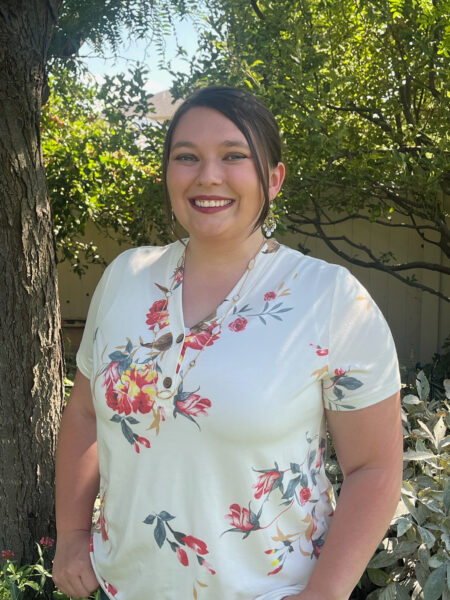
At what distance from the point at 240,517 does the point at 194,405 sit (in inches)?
9.5

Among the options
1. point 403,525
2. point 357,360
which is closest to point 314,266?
point 357,360

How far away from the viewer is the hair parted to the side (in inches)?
58.3

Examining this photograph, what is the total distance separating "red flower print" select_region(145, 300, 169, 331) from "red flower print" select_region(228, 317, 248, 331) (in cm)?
16

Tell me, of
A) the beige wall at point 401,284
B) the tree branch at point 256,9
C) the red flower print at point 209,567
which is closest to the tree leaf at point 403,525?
the red flower print at point 209,567

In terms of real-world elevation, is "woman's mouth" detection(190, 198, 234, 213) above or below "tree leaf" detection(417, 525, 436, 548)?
above

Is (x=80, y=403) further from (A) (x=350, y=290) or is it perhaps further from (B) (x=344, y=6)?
(B) (x=344, y=6)

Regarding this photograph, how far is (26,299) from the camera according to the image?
2686 millimetres

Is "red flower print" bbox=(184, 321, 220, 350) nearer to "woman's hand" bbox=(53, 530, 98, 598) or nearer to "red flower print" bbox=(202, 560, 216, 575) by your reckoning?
"red flower print" bbox=(202, 560, 216, 575)

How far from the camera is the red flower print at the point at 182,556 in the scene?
4.44 feet

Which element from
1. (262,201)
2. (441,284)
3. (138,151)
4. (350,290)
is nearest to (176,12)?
(138,151)

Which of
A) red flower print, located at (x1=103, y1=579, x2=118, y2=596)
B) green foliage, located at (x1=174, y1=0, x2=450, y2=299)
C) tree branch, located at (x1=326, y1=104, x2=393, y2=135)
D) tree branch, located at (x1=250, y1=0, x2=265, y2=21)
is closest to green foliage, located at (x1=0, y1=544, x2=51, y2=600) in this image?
red flower print, located at (x1=103, y1=579, x2=118, y2=596)

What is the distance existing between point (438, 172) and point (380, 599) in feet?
7.52

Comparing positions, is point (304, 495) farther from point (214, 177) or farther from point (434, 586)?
point (434, 586)

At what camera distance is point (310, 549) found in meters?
1.39
